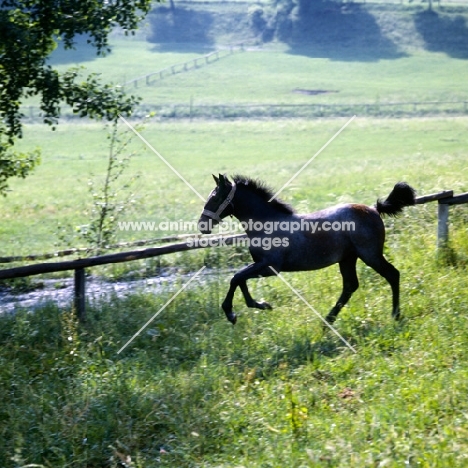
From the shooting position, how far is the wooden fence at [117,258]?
888 cm

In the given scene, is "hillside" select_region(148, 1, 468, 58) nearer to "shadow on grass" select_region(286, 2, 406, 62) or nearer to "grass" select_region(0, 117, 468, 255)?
"shadow on grass" select_region(286, 2, 406, 62)

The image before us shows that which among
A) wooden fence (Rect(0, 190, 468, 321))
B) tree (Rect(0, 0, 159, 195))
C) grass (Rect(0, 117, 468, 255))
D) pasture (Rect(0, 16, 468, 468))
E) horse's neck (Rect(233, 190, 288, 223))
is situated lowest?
grass (Rect(0, 117, 468, 255))

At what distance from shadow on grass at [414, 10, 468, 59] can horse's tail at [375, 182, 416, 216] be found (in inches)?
2139

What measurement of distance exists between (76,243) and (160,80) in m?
43.3

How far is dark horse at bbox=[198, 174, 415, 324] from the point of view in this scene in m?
8.74

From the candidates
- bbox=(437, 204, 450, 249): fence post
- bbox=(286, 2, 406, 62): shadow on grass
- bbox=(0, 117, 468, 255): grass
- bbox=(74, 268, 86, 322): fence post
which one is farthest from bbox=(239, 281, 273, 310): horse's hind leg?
bbox=(286, 2, 406, 62): shadow on grass

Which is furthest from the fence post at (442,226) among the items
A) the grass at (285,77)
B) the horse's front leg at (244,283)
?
the grass at (285,77)

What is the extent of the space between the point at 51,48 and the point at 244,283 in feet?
19.8

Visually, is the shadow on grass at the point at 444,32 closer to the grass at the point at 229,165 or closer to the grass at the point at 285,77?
the grass at the point at 285,77

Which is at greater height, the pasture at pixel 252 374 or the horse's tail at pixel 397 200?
the horse's tail at pixel 397 200

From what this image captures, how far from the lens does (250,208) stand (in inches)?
350

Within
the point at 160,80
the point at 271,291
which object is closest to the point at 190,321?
the point at 271,291

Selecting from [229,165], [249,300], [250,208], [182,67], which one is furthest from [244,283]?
[182,67]

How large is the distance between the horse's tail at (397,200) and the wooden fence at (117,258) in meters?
1.94
